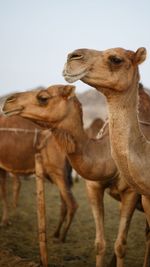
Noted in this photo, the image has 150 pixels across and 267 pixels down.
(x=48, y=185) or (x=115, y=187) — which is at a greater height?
(x=115, y=187)

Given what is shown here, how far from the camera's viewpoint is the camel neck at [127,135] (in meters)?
3.20

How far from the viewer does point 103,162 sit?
4.38 metres

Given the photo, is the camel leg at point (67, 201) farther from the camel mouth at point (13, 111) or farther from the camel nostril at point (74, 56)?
the camel nostril at point (74, 56)

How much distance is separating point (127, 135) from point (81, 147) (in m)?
1.14

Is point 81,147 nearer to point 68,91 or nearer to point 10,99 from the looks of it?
point 68,91

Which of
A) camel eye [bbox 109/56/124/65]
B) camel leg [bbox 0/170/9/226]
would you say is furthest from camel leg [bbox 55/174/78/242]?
camel eye [bbox 109/56/124/65]

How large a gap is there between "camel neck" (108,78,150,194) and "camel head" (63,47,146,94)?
97 mm

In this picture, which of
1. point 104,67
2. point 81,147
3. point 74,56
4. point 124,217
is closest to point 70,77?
point 74,56

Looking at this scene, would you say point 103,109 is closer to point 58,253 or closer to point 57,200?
point 57,200

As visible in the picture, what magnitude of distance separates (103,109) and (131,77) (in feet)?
65.2

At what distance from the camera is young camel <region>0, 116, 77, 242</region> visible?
22.9 feet

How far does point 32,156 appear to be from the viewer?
7.29 metres

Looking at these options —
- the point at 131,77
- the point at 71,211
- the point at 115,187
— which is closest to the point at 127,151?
the point at 131,77

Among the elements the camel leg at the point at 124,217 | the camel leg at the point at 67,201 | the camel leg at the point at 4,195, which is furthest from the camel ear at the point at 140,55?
the camel leg at the point at 4,195
